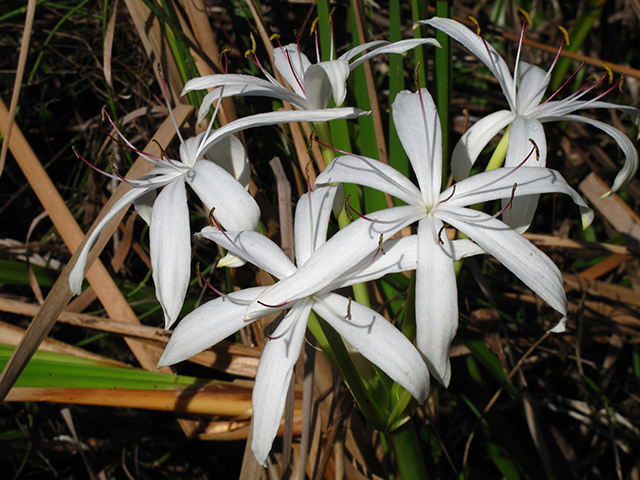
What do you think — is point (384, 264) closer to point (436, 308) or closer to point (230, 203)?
point (436, 308)

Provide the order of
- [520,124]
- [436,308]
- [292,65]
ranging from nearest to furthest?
[436,308] → [520,124] → [292,65]

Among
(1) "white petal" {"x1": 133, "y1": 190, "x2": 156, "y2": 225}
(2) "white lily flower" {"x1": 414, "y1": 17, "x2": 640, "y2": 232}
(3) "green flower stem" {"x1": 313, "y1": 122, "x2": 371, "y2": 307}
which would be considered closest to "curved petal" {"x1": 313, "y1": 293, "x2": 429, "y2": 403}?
(3) "green flower stem" {"x1": 313, "y1": 122, "x2": 371, "y2": 307}

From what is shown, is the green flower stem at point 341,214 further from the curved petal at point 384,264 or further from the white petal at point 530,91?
the white petal at point 530,91

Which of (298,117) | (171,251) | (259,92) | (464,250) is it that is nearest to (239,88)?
(259,92)

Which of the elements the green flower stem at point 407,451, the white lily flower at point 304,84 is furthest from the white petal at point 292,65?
the green flower stem at point 407,451

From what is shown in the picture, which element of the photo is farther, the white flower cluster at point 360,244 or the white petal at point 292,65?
the white petal at point 292,65

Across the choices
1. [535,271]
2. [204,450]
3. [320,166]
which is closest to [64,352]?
[204,450]
